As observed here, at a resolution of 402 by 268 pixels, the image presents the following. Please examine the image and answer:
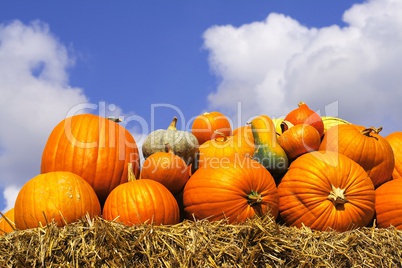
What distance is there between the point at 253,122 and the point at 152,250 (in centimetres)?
189

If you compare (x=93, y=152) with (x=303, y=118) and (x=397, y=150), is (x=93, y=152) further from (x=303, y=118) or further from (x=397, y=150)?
(x=397, y=150)

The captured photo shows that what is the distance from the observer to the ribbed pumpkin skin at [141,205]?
11.8ft

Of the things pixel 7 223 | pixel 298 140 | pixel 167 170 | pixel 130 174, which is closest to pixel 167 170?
pixel 167 170

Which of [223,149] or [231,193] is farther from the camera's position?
[223,149]

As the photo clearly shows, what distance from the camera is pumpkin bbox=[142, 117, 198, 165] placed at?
4.32 meters

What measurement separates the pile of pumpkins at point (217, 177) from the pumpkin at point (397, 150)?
0.08 feet

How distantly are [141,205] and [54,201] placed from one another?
2.22 ft

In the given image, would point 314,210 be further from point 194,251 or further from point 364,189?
point 194,251

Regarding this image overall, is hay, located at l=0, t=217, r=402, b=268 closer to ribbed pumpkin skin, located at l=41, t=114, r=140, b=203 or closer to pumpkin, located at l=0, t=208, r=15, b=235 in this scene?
ribbed pumpkin skin, located at l=41, t=114, r=140, b=203

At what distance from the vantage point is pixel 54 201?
143 inches

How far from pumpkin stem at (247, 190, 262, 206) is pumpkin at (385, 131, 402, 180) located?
199cm

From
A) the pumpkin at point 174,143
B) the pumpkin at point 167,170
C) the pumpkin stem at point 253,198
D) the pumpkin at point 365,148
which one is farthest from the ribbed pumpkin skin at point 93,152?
A: the pumpkin at point 365,148

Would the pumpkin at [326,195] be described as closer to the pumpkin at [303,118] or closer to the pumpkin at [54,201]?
the pumpkin at [303,118]

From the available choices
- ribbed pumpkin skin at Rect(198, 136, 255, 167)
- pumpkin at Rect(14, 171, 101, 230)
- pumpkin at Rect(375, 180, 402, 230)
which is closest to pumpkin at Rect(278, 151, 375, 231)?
pumpkin at Rect(375, 180, 402, 230)
